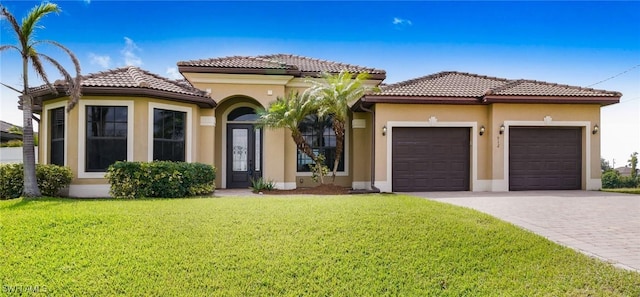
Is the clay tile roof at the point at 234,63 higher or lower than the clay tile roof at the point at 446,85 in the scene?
higher

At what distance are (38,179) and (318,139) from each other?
9203 mm

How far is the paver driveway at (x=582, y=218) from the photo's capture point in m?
5.29

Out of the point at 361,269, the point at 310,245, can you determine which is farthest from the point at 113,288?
the point at 361,269

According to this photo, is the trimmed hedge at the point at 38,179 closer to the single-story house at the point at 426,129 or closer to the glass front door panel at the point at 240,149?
the single-story house at the point at 426,129

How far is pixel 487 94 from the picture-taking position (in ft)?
40.7

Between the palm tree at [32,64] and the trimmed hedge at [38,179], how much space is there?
1.67 feet

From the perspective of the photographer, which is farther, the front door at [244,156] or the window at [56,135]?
the front door at [244,156]

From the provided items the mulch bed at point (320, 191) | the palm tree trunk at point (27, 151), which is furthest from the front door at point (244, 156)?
the palm tree trunk at point (27, 151)

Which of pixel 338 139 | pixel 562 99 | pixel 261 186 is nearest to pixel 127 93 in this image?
pixel 261 186

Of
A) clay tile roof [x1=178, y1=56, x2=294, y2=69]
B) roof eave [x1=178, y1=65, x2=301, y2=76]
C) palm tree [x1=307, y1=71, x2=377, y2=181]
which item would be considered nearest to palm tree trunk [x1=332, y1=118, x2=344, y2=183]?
palm tree [x1=307, y1=71, x2=377, y2=181]

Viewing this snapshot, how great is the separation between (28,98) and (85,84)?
4.74ft

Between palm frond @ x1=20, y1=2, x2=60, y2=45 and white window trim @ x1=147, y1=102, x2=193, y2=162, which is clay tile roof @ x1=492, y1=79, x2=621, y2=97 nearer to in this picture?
white window trim @ x1=147, y1=102, x2=193, y2=162

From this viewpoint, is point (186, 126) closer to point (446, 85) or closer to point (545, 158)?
point (446, 85)

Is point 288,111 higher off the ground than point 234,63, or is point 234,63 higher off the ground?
point 234,63
